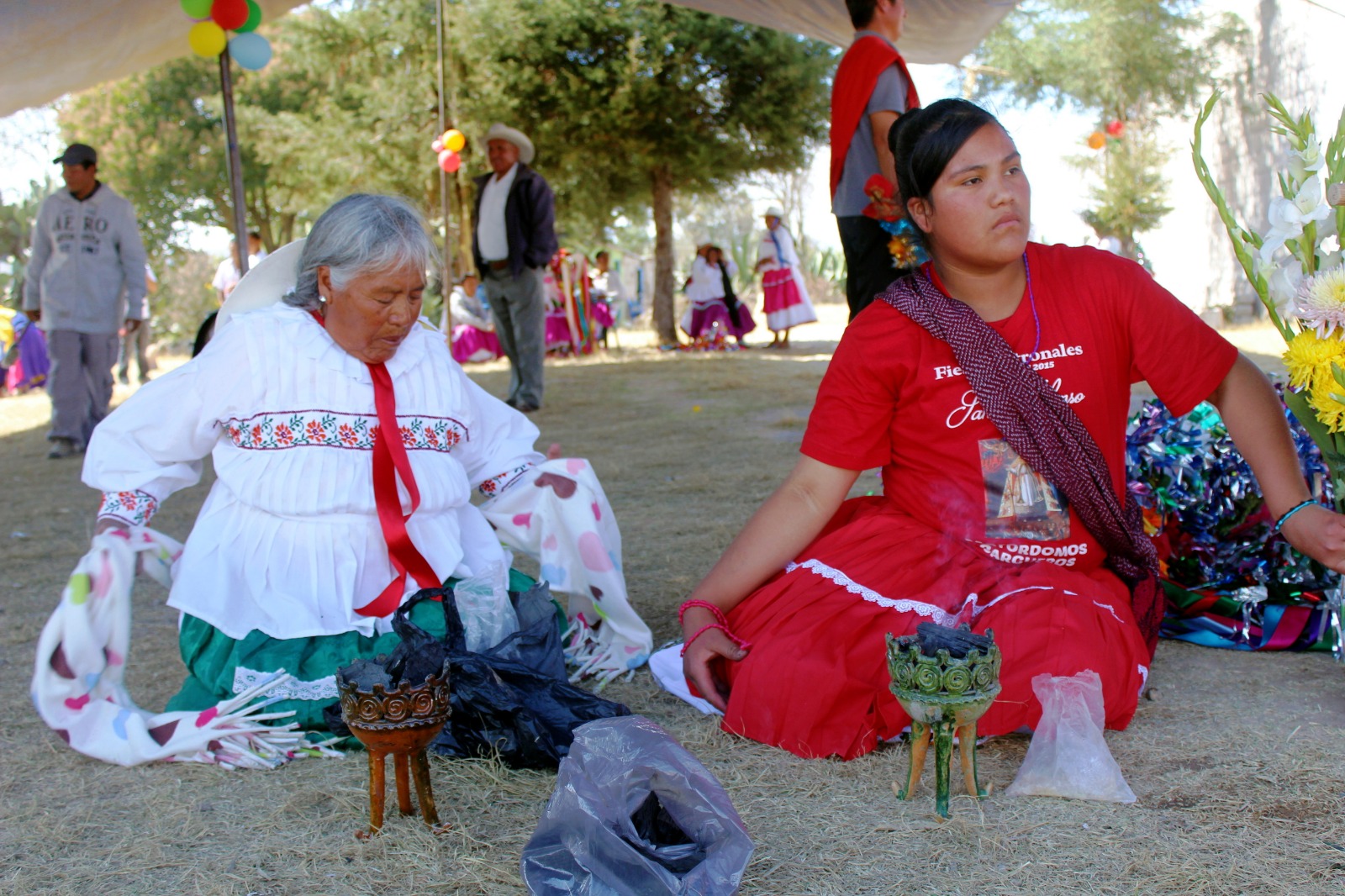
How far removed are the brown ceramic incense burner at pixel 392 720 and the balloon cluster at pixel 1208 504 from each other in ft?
6.95

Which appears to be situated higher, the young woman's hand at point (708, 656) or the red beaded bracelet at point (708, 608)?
the red beaded bracelet at point (708, 608)

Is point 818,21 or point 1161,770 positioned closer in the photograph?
point 1161,770

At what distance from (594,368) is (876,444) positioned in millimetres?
10702

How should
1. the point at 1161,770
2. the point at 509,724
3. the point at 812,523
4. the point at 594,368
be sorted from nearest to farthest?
1. the point at 1161,770
2. the point at 509,724
3. the point at 812,523
4. the point at 594,368

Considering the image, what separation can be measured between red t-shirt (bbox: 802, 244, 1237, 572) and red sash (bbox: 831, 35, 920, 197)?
1.47 m

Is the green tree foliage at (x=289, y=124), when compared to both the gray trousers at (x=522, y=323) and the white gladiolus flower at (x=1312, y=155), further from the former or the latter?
the white gladiolus flower at (x=1312, y=155)

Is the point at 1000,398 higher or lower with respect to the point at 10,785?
higher

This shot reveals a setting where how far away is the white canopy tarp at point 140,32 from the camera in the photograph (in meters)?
5.26

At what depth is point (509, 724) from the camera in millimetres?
2248

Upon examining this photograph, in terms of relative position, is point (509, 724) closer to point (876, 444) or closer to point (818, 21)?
point (876, 444)

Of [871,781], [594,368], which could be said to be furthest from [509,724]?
[594,368]

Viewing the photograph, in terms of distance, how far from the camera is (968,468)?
2379mm

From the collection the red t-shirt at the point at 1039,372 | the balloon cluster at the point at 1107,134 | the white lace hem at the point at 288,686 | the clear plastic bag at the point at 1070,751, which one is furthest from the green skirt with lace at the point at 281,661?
the balloon cluster at the point at 1107,134

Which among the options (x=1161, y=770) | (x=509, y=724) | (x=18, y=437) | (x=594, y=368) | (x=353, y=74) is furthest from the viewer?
(x=353, y=74)
